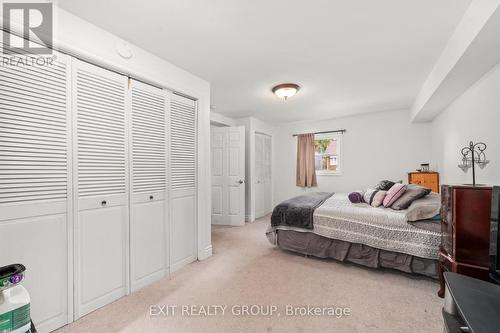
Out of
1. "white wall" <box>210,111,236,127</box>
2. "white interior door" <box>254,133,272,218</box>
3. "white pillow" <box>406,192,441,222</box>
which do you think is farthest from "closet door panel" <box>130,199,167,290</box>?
"white interior door" <box>254,133,272,218</box>

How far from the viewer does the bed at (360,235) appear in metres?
2.20

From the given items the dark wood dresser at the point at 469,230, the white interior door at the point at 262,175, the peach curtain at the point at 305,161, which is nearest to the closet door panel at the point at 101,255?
the dark wood dresser at the point at 469,230

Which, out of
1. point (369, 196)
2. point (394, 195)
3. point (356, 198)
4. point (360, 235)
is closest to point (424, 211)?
point (394, 195)

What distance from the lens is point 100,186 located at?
1866mm

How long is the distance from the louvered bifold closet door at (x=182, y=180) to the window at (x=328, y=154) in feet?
11.4

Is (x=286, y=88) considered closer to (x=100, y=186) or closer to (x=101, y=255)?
(x=100, y=186)

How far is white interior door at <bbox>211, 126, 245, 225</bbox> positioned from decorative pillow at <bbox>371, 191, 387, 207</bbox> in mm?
2422

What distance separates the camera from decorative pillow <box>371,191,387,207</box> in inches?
114

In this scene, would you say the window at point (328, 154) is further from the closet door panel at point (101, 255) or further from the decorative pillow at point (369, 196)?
the closet door panel at point (101, 255)

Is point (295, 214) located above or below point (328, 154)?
below

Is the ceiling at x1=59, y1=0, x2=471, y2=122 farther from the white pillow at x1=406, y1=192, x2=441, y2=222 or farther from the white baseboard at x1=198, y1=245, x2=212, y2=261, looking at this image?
the white baseboard at x1=198, y1=245, x2=212, y2=261

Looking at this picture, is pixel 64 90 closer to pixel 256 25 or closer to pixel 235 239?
pixel 256 25

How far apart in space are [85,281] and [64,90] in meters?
1.50

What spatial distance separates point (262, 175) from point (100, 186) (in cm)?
375
